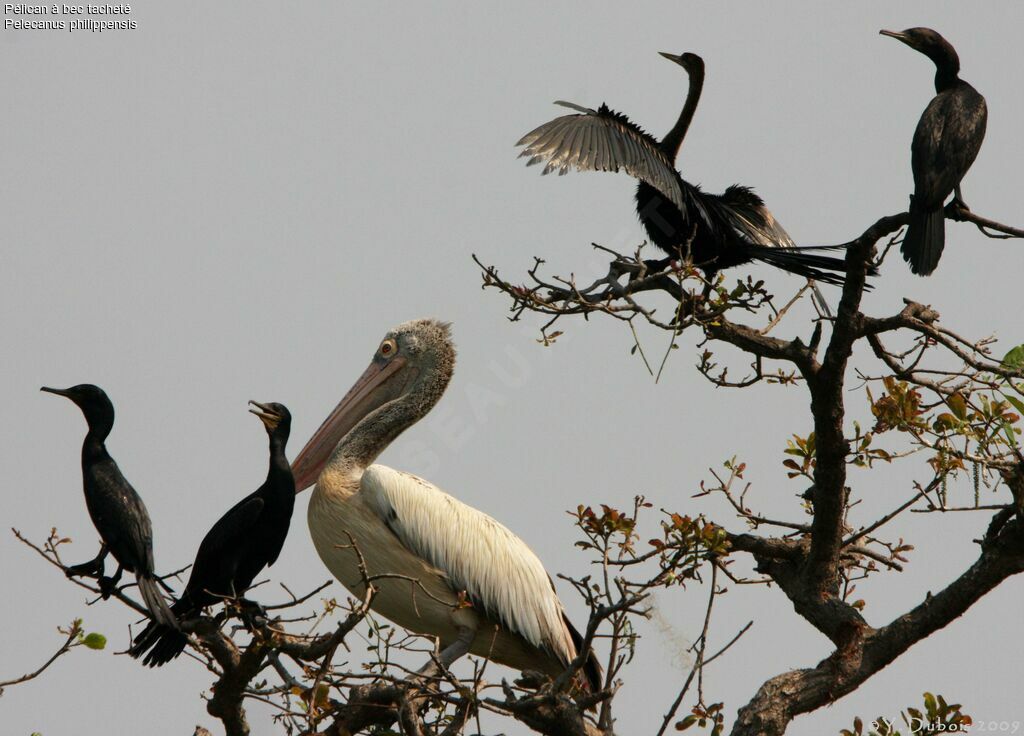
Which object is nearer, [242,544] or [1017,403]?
[1017,403]

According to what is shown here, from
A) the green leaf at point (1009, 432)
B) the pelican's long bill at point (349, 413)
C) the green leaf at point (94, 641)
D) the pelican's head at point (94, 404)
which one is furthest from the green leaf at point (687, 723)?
the pelican's long bill at point (349, 413)

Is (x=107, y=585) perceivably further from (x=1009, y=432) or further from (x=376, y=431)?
(x=1009, y=432)

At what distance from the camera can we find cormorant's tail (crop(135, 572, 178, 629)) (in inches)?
210

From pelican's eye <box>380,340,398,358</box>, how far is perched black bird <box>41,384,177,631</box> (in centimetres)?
275

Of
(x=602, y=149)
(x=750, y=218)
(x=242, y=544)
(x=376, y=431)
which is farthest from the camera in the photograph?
(x=376, y=431)

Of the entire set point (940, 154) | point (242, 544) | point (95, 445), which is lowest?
point (242, 544)

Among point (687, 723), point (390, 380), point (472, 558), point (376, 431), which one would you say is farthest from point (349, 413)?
point (687, 723)

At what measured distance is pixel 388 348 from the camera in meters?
8.52

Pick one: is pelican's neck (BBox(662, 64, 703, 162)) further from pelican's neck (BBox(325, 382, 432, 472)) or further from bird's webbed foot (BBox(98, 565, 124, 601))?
bird's webbed foot (BBox(98, 565, 124, 601))

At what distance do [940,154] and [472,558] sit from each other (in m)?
3.21

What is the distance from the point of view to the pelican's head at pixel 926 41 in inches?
239

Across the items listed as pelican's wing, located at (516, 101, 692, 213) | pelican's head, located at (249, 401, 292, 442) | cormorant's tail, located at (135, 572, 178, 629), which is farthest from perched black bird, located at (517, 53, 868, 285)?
cormorant's tail, located at (135, 572, 178, 629)

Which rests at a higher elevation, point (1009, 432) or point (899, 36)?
point (899, 36)

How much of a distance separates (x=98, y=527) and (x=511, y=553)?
2.42m
